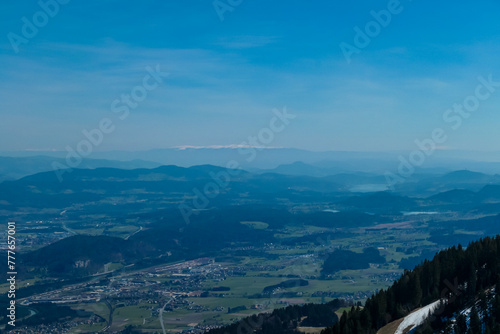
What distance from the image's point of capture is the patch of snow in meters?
35.7

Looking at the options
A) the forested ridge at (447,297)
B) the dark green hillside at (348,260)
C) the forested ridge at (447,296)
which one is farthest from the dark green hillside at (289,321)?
the dark green hillside at (348,260)

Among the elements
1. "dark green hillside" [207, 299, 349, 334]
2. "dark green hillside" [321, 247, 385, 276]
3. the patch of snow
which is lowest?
"dark green hillside" [321, 247, 385, 276]

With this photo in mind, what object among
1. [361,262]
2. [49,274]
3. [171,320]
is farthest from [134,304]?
[361,262]

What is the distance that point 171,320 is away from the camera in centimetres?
7562

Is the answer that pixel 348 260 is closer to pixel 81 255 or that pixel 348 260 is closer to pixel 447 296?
pixel 81 255

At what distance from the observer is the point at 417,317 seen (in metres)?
36.7

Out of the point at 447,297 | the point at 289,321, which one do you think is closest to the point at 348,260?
the point at 289,321

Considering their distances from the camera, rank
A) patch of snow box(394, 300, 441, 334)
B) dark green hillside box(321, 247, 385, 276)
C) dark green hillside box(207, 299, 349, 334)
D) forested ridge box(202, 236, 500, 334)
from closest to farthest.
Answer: forested ridge box(202, 236, 500, 334)
patch of snow box(394, 300, 441, 334)
dark green hillside box(207, 299, 349, 334)
dark green hillside box(321, 247, 385, 276)

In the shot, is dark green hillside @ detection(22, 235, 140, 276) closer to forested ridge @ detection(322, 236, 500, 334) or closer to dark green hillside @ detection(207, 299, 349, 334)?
dark green hillside @ detection(207, 299, 349, 334)

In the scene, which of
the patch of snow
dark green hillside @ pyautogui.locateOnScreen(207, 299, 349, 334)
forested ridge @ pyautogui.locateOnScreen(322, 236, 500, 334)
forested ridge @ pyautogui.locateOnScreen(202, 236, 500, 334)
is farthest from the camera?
dark green hillside @ pyautogui.locateOnScreen(207, 299, 349, 334)

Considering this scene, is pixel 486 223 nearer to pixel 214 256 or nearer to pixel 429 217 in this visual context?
pixel 429 217

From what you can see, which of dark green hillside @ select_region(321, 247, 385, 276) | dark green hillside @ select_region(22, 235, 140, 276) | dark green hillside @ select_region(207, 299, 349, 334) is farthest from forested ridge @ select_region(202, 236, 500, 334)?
dark green hillside @ select_region(22, 235, 140, 276)

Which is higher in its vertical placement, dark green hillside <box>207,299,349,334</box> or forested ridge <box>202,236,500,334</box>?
forested ridge <box>202,236,500,334</box>

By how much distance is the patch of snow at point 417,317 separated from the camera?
3569 centimetres
